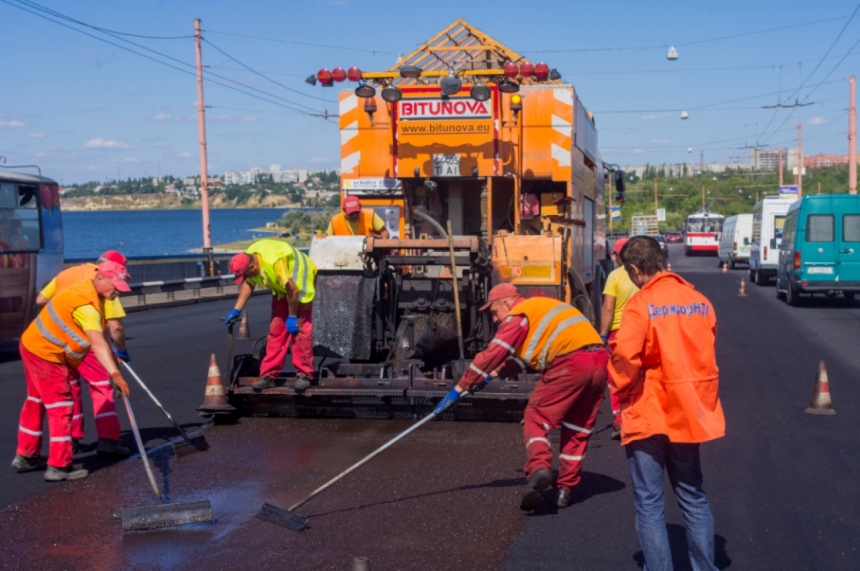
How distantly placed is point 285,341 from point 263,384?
16.8 inches

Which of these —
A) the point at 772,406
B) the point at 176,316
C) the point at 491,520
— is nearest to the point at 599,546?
the point at 491,520

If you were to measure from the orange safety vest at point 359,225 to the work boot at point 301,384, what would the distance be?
6.61 ft

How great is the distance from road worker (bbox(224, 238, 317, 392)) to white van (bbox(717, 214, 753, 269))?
31542 mm

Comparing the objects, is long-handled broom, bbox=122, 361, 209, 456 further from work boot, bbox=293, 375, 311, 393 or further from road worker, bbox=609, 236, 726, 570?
road worker, bbox=609, 236, 726, 570

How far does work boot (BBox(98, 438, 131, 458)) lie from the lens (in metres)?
7.35

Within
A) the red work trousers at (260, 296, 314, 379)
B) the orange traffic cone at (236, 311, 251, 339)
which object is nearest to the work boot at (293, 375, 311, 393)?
the red work trousers at (260, 296, 314, 379)

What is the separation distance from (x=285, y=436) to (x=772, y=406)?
15.5 ft

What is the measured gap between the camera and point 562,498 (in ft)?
19.3

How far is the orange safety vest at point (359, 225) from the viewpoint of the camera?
9719 millimetres

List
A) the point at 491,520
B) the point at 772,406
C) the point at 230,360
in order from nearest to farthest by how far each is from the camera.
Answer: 1. the point at 491,520
2. the point at 230,360
3. the point at 772,406

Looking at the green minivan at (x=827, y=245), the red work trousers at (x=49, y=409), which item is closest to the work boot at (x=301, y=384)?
the red work trousers at (x=49, y=409)

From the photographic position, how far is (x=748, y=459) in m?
7.08

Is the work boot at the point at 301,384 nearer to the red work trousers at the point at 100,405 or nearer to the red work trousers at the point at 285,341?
the red work trousers at the point at 285,341

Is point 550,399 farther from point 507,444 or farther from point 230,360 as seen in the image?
point 230,360
